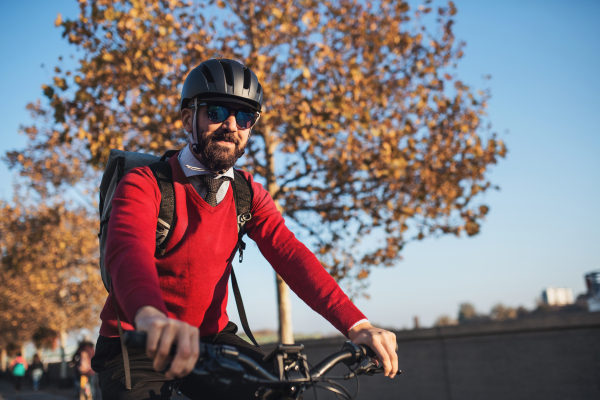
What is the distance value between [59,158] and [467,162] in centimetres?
1651

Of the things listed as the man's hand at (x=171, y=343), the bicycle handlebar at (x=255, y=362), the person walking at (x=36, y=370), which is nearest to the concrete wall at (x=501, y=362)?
the bicycle handlebar at (x=255, y=362)

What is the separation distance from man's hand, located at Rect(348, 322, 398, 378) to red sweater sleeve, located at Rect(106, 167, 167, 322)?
0.99 m

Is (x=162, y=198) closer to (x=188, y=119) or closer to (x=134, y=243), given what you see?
(x=134, y=243)

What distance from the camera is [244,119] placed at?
8.96 feet

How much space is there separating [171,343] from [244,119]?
1.53 metres

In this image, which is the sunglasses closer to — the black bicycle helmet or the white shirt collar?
the black bicycle helmet

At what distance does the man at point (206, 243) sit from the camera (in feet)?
7.23

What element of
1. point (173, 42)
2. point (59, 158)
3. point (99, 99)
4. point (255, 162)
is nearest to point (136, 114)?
point (99, 99)

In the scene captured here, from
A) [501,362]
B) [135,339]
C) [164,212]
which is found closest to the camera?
[135,339]

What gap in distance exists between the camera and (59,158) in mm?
19703

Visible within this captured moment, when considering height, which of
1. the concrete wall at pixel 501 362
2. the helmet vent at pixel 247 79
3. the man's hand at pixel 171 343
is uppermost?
the helmet vent at pixel 247 79

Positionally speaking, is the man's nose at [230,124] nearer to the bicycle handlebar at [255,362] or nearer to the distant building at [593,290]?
the bicycle handlebar at [255,362]

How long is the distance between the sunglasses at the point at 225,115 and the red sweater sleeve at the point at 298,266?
14.0 inches

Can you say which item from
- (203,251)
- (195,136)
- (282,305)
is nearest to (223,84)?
(195,136)
